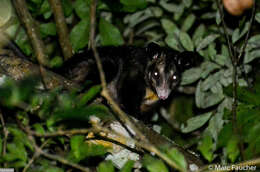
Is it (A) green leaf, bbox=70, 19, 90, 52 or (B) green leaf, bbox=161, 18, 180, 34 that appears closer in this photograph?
(A) green leaf, bbox=70, 19, 90, 52

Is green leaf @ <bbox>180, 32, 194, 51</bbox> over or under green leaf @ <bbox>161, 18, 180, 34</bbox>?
under

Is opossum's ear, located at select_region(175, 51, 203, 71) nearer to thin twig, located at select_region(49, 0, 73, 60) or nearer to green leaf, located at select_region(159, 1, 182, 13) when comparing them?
green leaf, located at select_region(159, 1, 182, 13)

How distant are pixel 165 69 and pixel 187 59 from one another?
31 centimetres

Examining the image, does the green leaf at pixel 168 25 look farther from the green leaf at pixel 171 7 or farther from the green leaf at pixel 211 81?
the green leaf at pixel 211 81

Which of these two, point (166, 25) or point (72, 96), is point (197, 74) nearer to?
point (166, 25)

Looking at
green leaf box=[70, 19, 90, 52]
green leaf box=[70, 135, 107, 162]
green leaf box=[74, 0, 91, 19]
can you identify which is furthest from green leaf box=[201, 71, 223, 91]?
green leaf box=[70, 135, 107, 162]

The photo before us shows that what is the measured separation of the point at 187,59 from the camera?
4.42 metres

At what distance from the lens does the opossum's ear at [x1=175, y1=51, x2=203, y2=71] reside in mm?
4292

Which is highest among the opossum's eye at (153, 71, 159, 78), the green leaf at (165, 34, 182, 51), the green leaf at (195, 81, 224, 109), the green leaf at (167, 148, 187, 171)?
the green leaf at (167, 148, 187, 171)

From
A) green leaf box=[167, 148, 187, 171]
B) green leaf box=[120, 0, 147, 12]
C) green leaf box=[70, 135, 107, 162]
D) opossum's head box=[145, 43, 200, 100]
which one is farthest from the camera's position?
opossum's head box=[145, 43, 200, 100]

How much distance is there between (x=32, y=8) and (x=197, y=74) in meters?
1.97

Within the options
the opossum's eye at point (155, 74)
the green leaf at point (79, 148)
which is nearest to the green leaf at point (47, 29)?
the opossum's eye at point (155, 74)

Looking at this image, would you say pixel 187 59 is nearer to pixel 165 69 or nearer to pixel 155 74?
pixel 165 69
